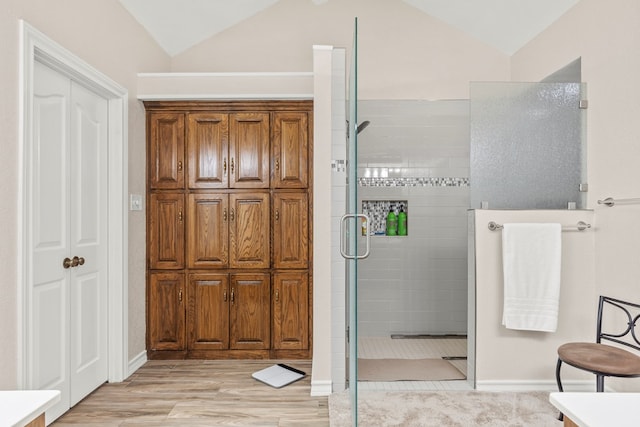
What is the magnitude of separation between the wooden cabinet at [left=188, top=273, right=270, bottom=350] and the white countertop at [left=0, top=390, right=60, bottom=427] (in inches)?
93.0

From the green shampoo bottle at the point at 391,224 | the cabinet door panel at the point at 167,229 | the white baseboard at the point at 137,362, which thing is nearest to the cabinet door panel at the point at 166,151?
the cabinet door panel at the point at 167,229

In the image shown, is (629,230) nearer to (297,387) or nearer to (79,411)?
(297,387)

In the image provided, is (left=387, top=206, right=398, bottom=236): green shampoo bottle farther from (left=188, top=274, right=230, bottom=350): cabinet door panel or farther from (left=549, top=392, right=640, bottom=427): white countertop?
(left=549, top=392, right=640, bottom=427): white countertop

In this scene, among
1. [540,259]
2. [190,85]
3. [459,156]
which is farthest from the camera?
[459,156]

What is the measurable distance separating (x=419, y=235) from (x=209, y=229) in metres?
2.02

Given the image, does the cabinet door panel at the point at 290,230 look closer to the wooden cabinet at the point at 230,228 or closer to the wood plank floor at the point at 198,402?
the wooden cabinet at the point at 230,228

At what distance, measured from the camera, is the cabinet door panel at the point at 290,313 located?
11.5 ft

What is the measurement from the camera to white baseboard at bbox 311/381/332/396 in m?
2.81

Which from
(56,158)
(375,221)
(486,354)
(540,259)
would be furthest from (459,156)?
(56,158)

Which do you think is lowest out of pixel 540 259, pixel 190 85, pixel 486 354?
pixel 486 354

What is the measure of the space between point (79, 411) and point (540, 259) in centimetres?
294

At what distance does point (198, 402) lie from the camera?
8.89 feet

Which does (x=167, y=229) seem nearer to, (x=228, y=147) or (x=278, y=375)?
(x=228, y=147)

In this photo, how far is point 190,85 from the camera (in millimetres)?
3443
